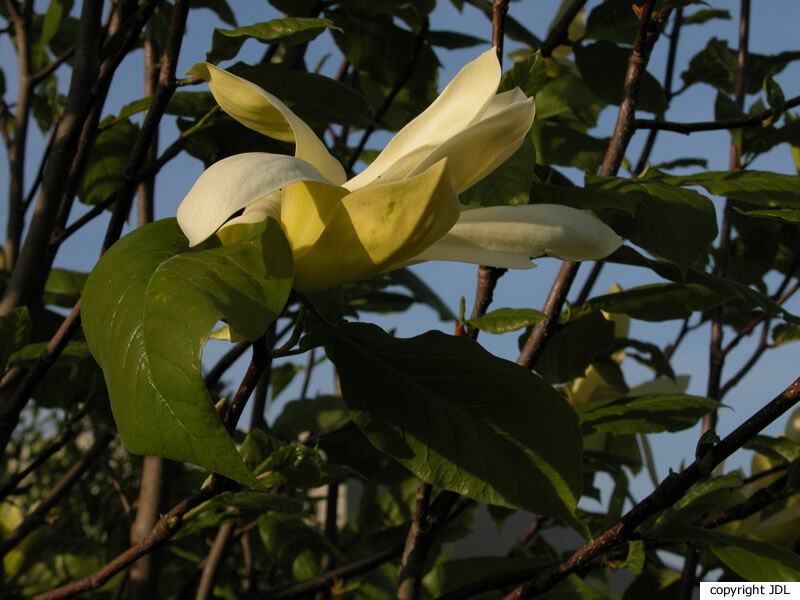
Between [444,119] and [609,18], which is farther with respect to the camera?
[609,18]

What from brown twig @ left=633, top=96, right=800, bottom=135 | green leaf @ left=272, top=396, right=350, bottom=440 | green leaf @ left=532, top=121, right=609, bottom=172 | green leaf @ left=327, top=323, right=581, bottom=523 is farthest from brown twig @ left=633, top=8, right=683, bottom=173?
green leaf @ left=327, top=323, right=581, bottom=523

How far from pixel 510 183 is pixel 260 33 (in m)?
0.22

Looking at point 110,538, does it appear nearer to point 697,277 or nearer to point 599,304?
point 599,304

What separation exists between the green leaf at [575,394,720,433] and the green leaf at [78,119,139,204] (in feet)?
1.89

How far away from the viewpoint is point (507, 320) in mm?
609

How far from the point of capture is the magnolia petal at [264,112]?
1.44 feet

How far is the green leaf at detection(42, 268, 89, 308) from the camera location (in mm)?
1009

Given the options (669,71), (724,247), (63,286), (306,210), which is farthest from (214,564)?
(669,71)

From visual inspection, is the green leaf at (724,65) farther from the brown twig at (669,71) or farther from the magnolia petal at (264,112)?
the magnolia petal at (264,112)

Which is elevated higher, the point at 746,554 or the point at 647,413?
the point at 647,413

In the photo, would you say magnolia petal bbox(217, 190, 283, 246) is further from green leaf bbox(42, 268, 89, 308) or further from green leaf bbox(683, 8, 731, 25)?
green leaf bbox(683, 8, 731, 25)

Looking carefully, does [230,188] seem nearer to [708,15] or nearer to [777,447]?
[777,447]

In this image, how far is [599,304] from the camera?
2.46ft

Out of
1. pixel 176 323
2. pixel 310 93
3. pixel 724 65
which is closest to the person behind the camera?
pixel 176 323
